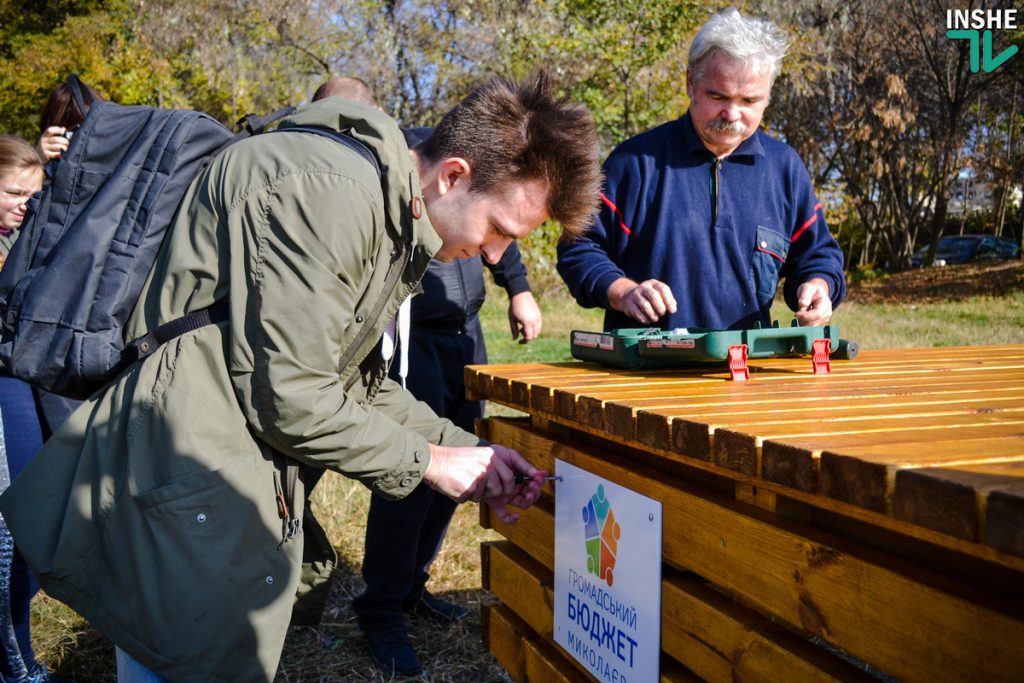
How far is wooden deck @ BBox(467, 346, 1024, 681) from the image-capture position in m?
1.10

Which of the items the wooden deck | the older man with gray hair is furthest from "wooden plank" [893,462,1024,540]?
the older man with gray hair

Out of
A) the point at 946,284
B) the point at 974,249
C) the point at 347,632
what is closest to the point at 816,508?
the point at 347,632

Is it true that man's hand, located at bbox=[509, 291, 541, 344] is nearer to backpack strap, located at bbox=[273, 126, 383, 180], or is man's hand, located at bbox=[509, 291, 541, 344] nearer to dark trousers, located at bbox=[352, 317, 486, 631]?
dark trousers, located at bbox=[352, 317, 486, 631]

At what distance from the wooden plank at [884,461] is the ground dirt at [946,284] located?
11.6 meters

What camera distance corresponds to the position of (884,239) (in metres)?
19.1

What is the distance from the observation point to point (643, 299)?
2535 mm

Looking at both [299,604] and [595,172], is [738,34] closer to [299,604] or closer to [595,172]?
[595,172]

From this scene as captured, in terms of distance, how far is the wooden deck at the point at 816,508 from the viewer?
1104 mm

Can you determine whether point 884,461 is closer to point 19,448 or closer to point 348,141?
point 348,141

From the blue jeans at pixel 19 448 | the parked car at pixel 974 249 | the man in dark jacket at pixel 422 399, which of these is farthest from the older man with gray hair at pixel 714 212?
the parked car at pixel 974 249

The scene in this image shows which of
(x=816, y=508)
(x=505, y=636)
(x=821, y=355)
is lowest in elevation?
(x=505, y=636)

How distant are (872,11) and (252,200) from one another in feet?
59.7

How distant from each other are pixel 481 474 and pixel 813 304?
4.19ft

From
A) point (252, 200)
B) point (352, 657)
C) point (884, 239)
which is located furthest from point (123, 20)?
point (252, 200)
